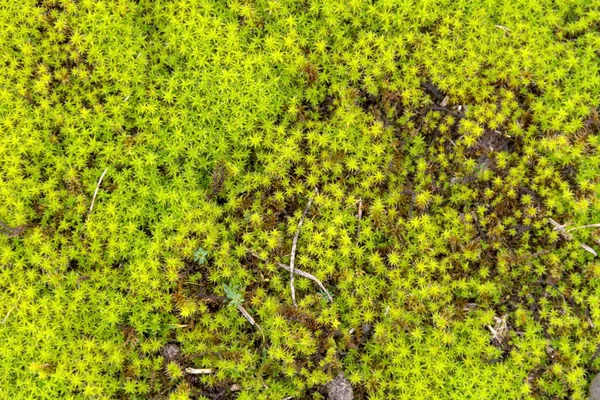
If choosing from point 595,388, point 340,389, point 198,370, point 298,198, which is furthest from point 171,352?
point 595,388

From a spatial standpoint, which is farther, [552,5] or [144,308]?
[552,5]

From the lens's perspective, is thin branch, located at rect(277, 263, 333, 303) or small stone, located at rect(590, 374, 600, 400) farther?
thin branch, located at rect(277, 263, 333, 303)

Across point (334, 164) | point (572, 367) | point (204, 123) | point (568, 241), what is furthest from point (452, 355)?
point (204, 123)

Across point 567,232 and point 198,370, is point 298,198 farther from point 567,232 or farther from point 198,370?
point 567,232

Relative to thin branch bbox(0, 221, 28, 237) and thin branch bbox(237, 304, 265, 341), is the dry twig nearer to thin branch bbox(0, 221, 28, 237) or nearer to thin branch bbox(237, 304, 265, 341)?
thin branch bbox(237, 304, 265, 341)

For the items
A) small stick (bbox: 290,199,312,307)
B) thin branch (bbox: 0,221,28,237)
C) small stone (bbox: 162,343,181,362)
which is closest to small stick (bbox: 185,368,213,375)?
small stone (bbox: 162,343,181,362)

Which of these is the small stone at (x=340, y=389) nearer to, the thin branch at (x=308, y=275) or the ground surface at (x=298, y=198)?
the ground surface at (x=298, y=198)

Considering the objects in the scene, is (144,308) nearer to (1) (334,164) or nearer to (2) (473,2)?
(1) (334,164)
